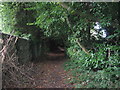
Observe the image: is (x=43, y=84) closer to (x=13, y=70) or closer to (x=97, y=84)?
(x=13, y=70)

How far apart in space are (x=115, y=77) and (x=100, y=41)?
1.41 meters

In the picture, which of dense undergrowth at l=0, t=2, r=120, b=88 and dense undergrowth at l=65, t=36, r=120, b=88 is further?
dense undergrowth at l=0, t=2, r=120, b=88

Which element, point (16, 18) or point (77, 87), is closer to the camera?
point (77, 87)

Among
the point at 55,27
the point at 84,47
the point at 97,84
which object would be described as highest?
the point at 55,27

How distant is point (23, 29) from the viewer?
26.9 feet

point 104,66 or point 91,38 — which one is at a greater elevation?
point 91,38

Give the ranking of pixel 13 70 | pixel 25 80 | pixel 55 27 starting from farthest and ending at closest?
pixel 55 27 → pixel 25 80 → pixel 13 70

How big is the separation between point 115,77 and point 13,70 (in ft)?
A: 10.00

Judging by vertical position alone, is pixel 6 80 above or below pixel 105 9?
below

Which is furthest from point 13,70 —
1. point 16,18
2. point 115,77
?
point 16,18

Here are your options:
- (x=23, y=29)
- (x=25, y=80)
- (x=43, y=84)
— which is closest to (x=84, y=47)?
(x=43, y=84)

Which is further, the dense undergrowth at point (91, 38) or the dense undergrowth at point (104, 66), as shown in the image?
the dense undergrowth at point (91, 38)

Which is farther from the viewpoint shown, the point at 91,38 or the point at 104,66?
the point at 91,38

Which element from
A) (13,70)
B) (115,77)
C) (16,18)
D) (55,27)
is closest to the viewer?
(115,77)
